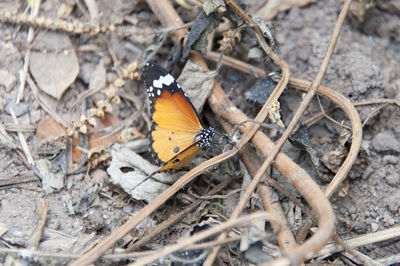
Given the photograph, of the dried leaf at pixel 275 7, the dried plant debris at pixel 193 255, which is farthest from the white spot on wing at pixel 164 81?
the dried leaf at pixel 275 7

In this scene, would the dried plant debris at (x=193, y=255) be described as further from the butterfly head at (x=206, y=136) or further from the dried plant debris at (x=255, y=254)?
the butterfly head at (x=206, y=136)

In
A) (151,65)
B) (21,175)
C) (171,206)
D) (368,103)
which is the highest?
(151,65)

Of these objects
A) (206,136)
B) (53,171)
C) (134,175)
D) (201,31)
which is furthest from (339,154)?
(53,171)

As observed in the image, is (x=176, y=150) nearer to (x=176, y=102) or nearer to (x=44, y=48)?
(x=176, y=102)

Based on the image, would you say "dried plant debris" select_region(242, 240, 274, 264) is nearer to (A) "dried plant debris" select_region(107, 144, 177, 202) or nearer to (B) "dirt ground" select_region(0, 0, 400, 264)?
(B) "dirt ground" select_region(0, 0, 400, 264)

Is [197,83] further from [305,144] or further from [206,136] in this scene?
[305,144]

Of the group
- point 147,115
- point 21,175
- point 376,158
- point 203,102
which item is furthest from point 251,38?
point 21,175

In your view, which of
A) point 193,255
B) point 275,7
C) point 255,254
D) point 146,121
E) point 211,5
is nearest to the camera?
point 255,254
